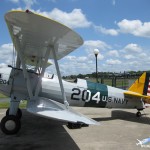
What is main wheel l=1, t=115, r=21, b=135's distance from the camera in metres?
6.64

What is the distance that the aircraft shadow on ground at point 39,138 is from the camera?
590 centimetres

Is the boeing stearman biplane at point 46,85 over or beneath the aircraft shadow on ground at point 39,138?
over

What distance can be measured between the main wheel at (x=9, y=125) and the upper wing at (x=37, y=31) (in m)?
2.23

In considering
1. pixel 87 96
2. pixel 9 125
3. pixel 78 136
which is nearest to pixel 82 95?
pixel 87 96

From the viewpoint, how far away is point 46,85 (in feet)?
26.9

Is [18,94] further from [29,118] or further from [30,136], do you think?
[29,118]

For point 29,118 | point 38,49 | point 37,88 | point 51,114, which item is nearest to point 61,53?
point 38,49

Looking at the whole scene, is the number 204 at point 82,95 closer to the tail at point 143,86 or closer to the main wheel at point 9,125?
the tail at point 143,86

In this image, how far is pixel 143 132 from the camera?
7395mm

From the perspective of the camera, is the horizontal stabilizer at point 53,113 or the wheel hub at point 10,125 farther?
the wheel hub at point 10,125

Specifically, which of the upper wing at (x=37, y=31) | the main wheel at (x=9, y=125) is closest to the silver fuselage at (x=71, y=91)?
the main wheel at (x=9, y=125)

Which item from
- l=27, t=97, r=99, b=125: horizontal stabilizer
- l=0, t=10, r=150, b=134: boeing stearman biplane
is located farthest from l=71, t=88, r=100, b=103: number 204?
l=27, t=97, r=99, b=125: horizontal stabilizer

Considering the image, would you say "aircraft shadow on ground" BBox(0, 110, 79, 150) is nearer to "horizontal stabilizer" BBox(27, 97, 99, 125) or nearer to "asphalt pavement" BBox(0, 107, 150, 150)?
"asphalt pavement" BBox(0, 107, 150, 150)

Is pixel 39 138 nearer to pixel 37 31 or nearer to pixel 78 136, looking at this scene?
pixel 78 136
